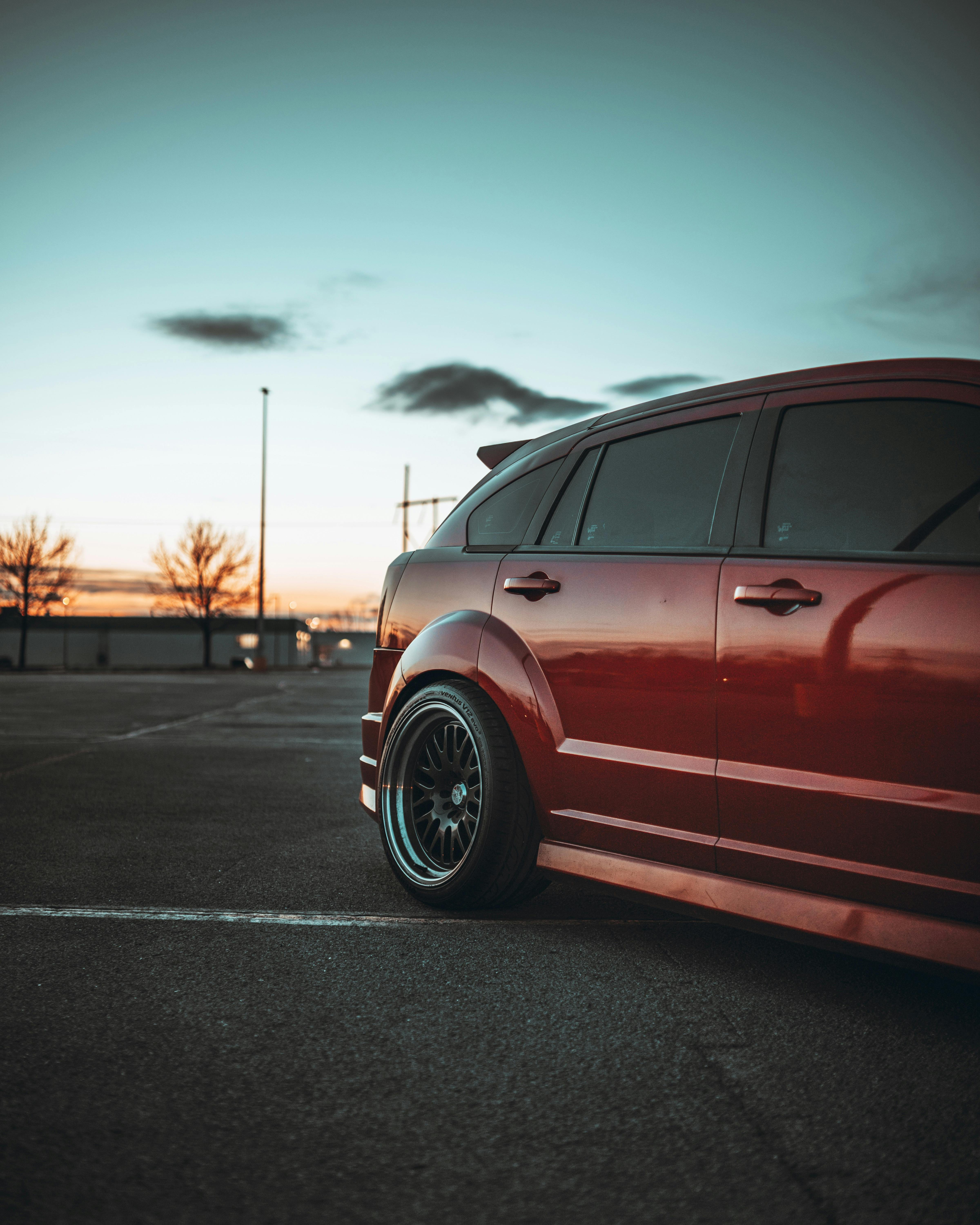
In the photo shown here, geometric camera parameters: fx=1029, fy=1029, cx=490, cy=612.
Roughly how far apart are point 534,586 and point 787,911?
1382 millimetres

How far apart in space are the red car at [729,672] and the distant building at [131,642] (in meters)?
75.4

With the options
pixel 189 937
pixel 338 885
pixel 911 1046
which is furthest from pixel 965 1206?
pixel 338 885

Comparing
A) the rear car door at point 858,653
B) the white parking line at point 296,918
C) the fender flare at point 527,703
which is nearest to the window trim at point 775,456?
the rear car door at point 858,653

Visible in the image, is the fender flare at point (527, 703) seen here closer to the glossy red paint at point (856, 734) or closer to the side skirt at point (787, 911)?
the side skirt at point (787, 911)

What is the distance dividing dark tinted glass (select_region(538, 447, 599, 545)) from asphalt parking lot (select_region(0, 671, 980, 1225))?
4.58ft

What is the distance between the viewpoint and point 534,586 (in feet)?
11.8

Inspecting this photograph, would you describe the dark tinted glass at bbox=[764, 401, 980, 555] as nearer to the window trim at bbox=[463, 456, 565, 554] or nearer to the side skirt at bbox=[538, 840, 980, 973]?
the side skirt at bbox=[538, 840, 980, 973]

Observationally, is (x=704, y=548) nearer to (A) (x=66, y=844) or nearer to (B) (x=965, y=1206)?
(B) (x=965, y=1206)

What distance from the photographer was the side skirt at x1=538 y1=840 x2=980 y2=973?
8.04ft

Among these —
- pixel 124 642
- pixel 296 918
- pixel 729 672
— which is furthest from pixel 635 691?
pixel 124 642

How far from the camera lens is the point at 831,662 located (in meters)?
2.70

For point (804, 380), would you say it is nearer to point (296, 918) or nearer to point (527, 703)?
point (527, 703)

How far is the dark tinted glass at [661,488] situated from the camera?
3254 millimetres

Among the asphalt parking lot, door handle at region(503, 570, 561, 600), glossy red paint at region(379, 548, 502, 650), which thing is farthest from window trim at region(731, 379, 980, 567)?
the asphalt parking lot
